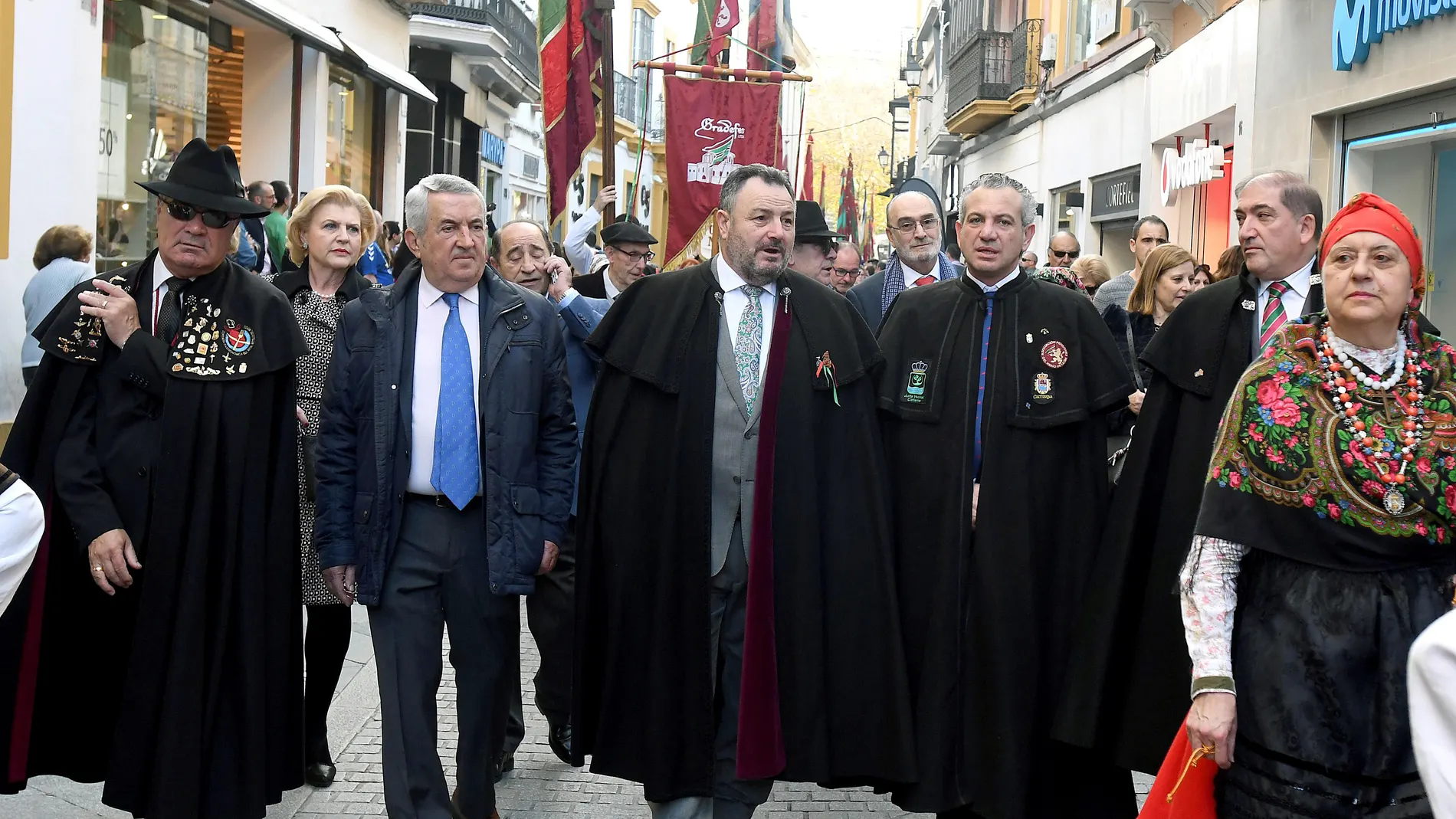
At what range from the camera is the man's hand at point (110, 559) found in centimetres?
453

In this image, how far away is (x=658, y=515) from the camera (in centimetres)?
505

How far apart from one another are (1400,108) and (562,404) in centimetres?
A: 818

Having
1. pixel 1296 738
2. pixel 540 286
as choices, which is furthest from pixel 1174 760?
pixel 540 286

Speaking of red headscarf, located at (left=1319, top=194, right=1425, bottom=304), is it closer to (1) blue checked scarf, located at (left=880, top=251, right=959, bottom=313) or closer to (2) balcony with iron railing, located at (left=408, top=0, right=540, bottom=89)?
(1) blue checked scarf, located at (left=880, top=251, right=959, bottom=313)

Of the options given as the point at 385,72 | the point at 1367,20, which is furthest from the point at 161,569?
the point at 385,72

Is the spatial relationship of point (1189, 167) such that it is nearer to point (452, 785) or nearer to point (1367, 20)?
point (1367, 20)

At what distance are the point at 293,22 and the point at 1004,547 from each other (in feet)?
42.3

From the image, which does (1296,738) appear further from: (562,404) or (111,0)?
(111,0)

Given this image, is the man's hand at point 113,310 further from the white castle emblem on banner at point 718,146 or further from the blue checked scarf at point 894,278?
the white castle emblem on banner at point 718,146

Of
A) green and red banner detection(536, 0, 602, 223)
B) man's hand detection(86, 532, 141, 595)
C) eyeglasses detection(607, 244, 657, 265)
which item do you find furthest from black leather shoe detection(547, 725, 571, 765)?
green and red banner detection(536, 0, 602, 223)

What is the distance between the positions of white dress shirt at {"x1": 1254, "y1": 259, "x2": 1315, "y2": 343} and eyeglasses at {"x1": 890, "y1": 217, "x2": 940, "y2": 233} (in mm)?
2713

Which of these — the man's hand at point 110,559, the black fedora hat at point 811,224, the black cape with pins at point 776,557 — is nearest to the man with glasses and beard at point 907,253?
the black fedora hat at point 811,224

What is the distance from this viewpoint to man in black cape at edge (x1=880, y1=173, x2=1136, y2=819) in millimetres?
4980

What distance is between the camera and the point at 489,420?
4.92 metres
